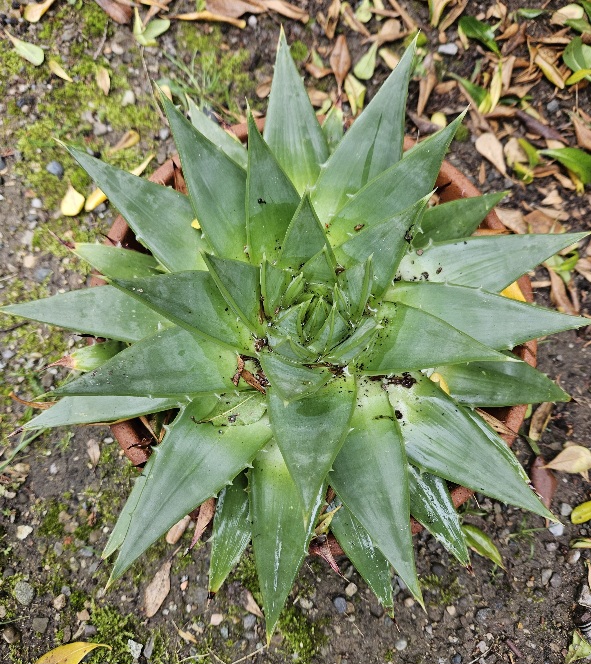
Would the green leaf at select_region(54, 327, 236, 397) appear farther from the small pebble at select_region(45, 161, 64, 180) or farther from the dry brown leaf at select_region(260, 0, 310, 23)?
the dry brown leaf at select_region(260, 0, 310, 23)

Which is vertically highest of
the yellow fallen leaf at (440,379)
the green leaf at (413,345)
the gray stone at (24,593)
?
the green leaf at (413,345)

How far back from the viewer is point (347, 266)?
1363 millimetres

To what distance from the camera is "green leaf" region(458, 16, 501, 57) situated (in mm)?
2488

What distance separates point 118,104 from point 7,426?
1.45 meters

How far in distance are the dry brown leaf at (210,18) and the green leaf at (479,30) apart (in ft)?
3.12

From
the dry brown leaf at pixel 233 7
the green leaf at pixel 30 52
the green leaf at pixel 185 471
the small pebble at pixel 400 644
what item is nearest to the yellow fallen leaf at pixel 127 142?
the green leaf at pixel 30 52

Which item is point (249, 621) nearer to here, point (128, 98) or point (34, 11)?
point (128, 98)

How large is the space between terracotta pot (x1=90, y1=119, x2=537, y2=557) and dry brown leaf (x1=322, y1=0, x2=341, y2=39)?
3.02 feet

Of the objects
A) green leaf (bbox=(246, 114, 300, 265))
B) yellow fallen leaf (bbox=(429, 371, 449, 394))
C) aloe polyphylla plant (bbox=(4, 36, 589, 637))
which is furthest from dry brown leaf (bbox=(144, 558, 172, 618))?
green leaf (bbox=(246, 114, 300, 265))

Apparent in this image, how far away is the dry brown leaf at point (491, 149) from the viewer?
2.47m

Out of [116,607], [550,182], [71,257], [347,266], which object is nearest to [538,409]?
[550,182]

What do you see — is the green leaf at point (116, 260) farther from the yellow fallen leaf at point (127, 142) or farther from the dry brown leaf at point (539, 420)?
the dry brown leaf at point (539, 420)

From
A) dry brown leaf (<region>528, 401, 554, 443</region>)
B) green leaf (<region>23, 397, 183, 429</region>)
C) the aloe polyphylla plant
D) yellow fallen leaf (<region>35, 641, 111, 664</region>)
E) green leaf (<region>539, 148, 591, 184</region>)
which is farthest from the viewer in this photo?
green leaf (<region>539, 148, 591, 184</region>)

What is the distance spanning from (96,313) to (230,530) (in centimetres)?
68
